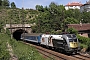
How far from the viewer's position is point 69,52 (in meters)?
29.2

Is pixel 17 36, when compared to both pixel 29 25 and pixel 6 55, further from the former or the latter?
pixel 6 55

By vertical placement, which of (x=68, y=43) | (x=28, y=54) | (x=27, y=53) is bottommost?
(x=27, y=53)

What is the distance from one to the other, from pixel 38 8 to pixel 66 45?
72.0 m

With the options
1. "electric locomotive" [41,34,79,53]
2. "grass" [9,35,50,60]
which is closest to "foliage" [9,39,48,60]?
"grass" [9,35,50,60]

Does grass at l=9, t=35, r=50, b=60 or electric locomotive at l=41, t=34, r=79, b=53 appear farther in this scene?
electric locomotive at l=41, t=34, r=79, b=53

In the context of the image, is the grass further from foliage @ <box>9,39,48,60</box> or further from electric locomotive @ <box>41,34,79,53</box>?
electric locomotive @ <box>41,34,79,53</box>

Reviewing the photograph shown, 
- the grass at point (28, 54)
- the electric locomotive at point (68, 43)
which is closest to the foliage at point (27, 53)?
the grass at point (28, 54)

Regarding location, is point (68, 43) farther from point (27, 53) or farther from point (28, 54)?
point (28, 54)

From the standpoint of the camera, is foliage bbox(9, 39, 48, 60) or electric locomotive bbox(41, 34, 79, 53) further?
electric locomotive bbox(41, 34, 79, 53)

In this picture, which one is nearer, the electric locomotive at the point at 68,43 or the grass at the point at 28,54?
the grass at the point at 28,54

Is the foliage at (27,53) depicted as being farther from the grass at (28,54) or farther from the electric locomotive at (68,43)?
the electric locomotive at (68,43)

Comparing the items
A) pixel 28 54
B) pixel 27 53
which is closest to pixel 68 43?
pixel 27 53

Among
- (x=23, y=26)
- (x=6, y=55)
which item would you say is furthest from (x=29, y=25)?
(x=6, y=55)

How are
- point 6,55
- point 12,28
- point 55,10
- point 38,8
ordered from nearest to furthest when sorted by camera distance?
point 6,55, point 12,28, point 55,10, point 38,8
